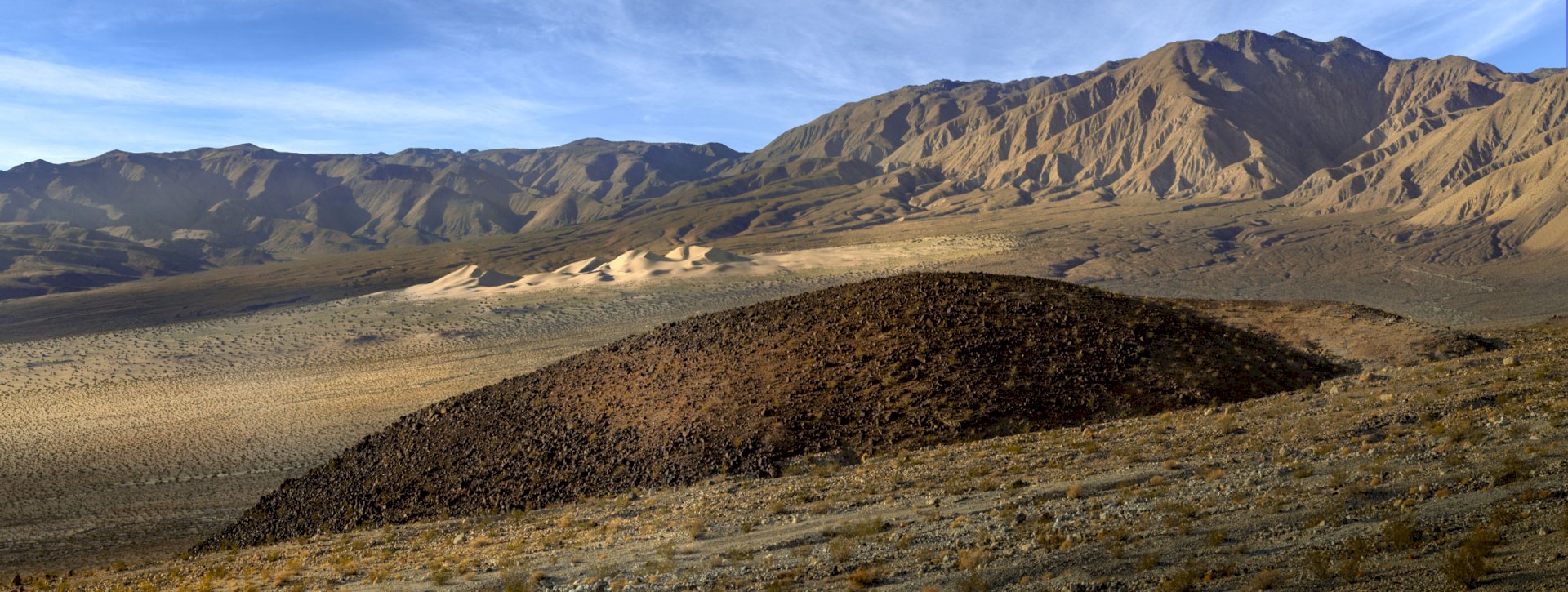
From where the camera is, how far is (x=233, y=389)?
167ft

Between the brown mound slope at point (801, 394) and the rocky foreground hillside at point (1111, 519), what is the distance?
1241mm

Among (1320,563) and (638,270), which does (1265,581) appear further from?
(638,270)

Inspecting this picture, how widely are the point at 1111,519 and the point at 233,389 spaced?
51694 millimetres

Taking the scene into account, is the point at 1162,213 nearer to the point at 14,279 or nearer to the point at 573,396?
the point at 573,396

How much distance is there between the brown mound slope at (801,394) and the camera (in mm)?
20594

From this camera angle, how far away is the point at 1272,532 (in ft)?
35.2

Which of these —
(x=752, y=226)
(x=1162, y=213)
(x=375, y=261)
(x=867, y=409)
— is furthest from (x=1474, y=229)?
(x=375, y=261)

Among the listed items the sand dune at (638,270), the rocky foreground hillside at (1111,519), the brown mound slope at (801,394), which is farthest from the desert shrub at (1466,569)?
the sand dune at (638,270)

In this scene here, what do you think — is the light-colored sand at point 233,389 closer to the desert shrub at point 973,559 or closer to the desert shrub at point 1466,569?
the desert shrub at point 973,559

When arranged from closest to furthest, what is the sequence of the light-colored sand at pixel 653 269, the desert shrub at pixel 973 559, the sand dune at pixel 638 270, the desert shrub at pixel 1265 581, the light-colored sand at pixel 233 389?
the desert shrub at pixel 1265 581 → the desert shrub at pixel 973 559 → the light-colored sand at pixel 233 389 → the light-colored sand at pixel 653 269 → the sand dune at pixel 638 270

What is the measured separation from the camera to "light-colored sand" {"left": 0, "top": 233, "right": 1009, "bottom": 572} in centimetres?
2889

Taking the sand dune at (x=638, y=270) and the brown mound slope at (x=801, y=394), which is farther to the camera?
the sand dune at (x=638, y=270)

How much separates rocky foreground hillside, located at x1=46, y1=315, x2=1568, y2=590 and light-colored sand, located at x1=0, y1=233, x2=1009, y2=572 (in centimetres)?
835

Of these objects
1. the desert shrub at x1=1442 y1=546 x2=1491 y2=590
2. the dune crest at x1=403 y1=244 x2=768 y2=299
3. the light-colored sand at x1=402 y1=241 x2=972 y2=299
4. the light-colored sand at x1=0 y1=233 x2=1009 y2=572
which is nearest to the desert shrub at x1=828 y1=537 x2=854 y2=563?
the desert shrub at x1=1442 y1=546 x2=1491 y2=590
